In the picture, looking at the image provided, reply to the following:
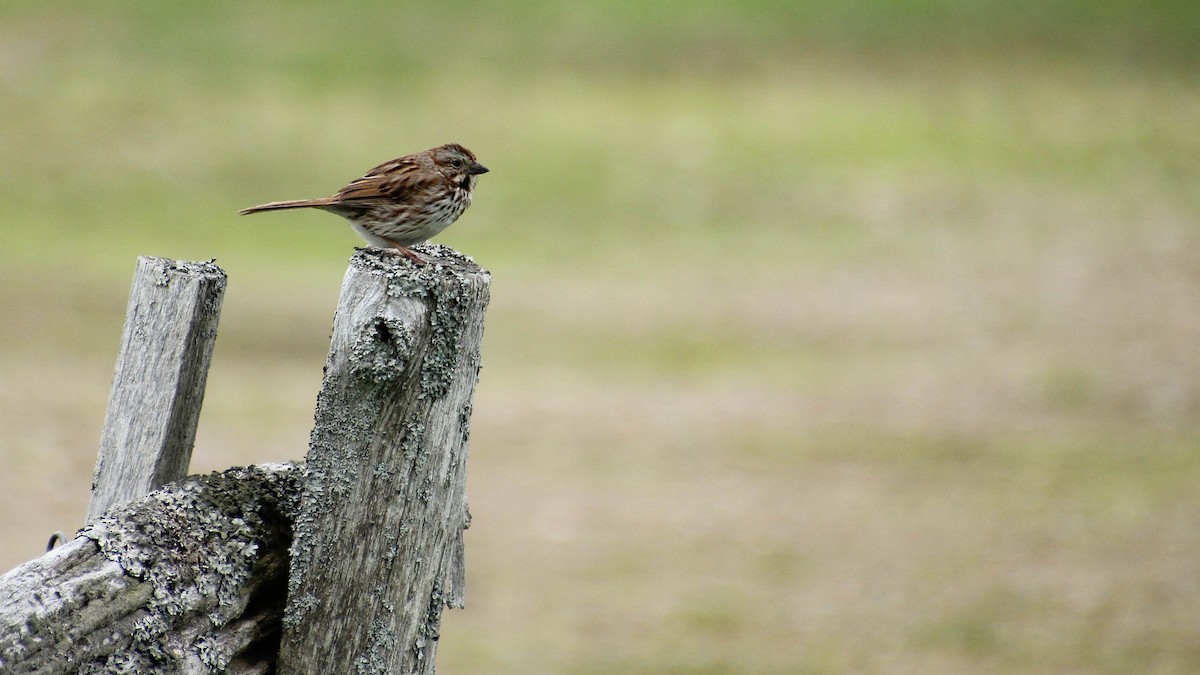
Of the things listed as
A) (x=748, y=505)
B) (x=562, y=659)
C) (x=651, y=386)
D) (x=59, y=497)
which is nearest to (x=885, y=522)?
(x=748, y=505)

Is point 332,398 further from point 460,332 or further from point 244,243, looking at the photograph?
point 244,243

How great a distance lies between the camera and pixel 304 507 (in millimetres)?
2602

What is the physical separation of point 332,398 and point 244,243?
18.6 meters

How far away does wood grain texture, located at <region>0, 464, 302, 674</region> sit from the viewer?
221 centimetres

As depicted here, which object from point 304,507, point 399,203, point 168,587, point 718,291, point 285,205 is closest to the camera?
point 168,587

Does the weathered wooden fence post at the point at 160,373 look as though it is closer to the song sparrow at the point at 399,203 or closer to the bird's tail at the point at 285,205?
the bird's tail at the point at 285,205

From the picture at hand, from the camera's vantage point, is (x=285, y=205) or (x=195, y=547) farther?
(x=285, y=205)

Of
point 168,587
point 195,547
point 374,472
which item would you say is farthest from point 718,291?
point 168,587

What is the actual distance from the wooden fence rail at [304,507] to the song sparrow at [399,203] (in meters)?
1.11

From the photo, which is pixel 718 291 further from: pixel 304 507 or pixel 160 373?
pixel 304 507

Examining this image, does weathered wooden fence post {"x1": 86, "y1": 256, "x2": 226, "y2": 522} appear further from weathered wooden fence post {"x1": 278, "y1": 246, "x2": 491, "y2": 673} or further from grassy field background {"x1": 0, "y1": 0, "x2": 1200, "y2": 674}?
grassy field background {"x1": 0, "y1": 0, "x2": 1200, "y2": 674}

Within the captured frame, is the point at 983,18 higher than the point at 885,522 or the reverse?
higher

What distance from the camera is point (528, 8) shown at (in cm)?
3266

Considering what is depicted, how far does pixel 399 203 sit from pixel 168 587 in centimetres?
178
